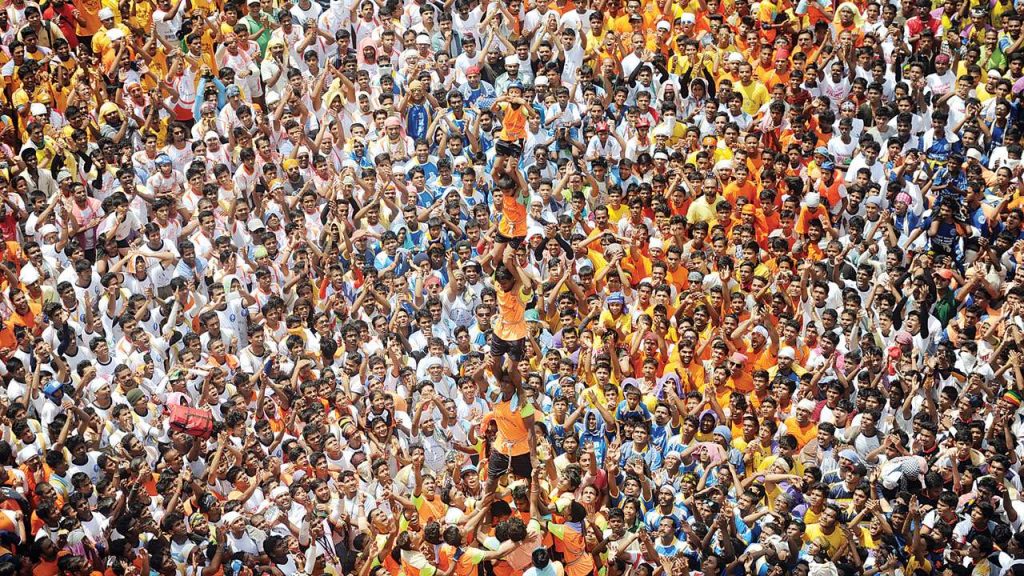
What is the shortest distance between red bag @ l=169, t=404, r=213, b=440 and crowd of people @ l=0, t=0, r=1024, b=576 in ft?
0.16

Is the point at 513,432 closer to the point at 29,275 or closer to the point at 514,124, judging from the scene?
the point at 514,124

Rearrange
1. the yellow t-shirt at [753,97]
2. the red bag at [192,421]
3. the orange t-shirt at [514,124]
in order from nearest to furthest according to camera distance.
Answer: the red bag at [192,421], the orange t-shirt at [514,124], the yellow t-shirt at [753,97]

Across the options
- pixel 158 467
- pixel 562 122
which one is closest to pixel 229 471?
pixel 158 467

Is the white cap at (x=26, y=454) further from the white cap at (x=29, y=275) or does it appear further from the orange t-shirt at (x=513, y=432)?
the orange t-shirt at (x=513, y=432)

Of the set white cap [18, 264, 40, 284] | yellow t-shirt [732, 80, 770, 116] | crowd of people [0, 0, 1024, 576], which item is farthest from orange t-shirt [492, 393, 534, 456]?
yellow t-shirt [732, 80, 770, 116]

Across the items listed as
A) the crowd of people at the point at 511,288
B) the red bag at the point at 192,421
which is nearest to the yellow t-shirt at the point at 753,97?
the crowd of people at the point at 511,288

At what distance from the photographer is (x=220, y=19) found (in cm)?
2400

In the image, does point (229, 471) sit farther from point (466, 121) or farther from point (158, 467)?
point (466, 121)

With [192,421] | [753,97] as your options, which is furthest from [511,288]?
[753,97]

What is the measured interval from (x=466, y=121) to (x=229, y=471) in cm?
559

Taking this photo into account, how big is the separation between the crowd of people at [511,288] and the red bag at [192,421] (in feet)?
0.16

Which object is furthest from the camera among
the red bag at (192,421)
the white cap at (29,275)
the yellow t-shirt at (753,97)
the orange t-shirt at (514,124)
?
the yellow t-shirt at (753,97)

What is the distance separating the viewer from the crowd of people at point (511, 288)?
18703 millimetres

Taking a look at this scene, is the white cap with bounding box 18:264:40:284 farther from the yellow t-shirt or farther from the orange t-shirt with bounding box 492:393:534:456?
the yellow t-shirt
